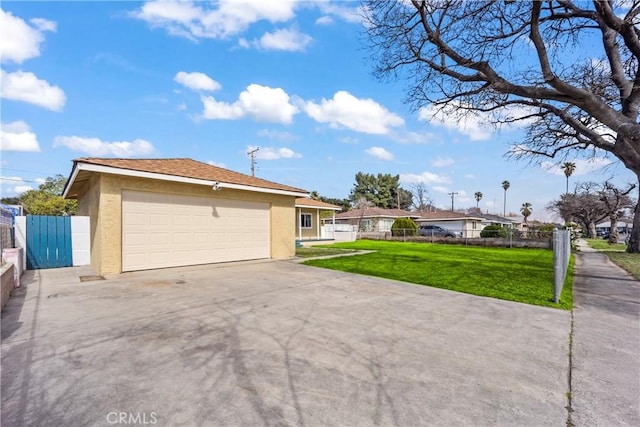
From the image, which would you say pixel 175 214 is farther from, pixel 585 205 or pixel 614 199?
pixel 585 205

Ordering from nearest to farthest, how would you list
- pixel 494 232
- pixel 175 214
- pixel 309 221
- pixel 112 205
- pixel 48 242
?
pixel 112 205
pixel 175 214
pixel 48 242
pixel 309 221
pixel 494 232

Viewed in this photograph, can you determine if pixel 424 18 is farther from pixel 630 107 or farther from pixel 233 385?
pixel 233 385

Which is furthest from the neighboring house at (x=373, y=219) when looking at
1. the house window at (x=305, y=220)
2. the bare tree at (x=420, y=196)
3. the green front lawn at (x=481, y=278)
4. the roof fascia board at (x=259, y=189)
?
the green front lawn at (x=481, y=278)

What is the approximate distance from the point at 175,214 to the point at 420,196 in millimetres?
63902

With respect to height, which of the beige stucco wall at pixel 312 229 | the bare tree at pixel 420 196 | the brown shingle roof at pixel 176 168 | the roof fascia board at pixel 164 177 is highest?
the bare tree at pixel 420 196

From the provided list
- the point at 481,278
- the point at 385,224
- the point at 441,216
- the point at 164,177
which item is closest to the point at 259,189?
the point at 164,177

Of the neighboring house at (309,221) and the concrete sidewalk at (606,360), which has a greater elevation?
the neighboring house at (309,221)

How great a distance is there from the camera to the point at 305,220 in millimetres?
25875

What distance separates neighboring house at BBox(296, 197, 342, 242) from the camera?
24578 mm

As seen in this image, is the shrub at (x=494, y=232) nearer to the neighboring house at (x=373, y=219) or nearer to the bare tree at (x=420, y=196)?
the neighboring house at (x=373, y=219)

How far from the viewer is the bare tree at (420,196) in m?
67.8

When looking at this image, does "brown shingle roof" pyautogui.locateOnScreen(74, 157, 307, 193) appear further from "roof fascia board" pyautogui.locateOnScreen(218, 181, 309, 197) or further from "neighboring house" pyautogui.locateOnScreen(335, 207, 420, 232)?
"neighboring house" pyautogui.locateOnScreen(335, 207, 420, 232)

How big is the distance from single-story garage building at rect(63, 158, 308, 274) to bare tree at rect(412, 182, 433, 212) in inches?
2297

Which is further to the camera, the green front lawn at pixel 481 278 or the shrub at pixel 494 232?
the shrub at pixel 494 232
